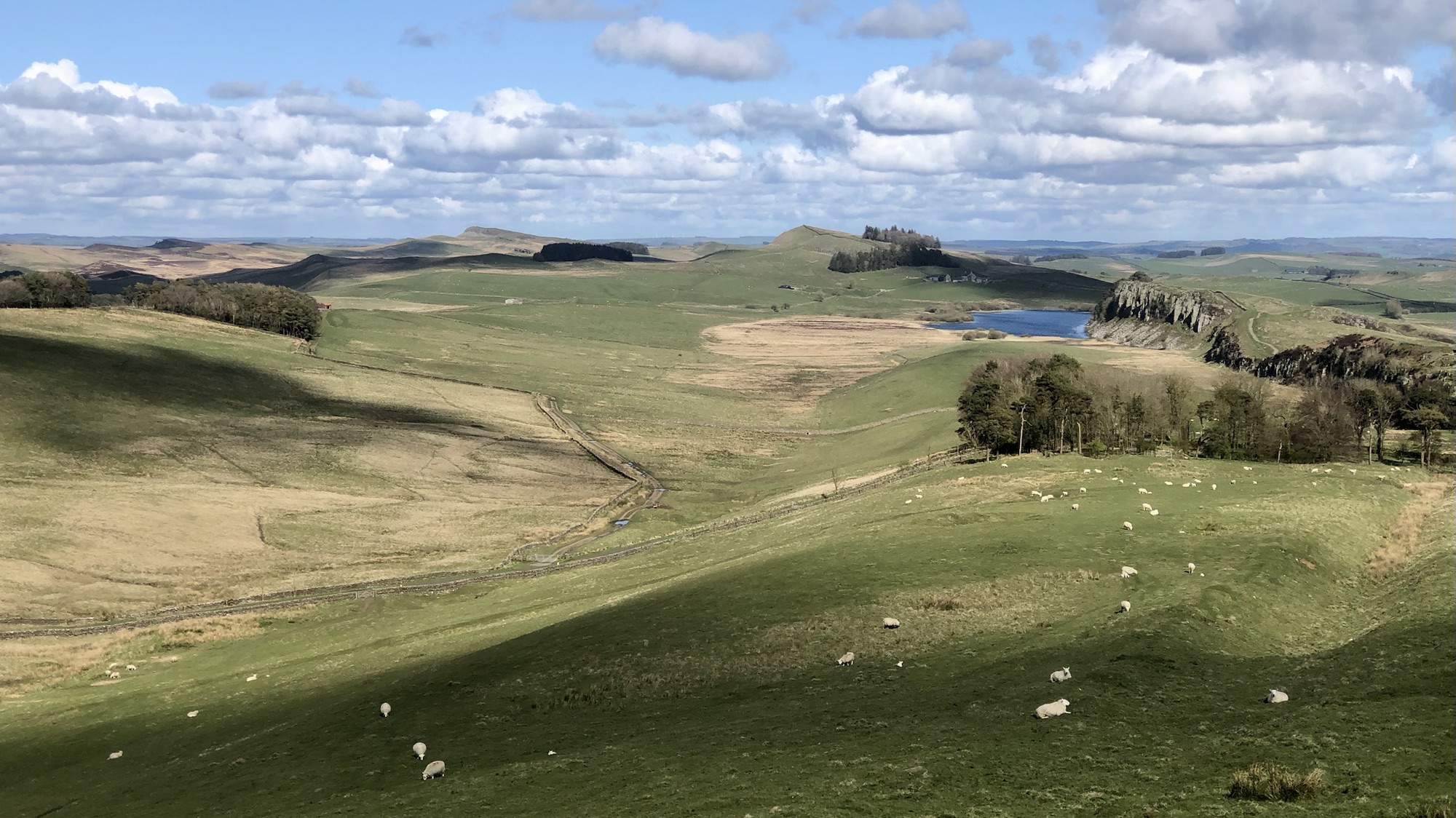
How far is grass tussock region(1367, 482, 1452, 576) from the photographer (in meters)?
46.0

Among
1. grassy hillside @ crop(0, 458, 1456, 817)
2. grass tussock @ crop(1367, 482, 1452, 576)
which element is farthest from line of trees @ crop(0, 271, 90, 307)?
grass tussock @ crop(1367, 482, 1452, 576)

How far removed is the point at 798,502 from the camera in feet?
317

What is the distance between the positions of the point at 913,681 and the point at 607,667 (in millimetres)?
13526

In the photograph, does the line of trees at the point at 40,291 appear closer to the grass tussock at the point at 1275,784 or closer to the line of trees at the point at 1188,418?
the line of trees at the point at 1188,418

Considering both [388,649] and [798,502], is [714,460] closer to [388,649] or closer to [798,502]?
[798,502]

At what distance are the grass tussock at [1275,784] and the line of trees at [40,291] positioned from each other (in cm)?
21883

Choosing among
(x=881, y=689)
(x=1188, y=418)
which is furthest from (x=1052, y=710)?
(x=1188, y=418)

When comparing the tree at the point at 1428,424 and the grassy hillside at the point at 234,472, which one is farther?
the tree at the point at 1428,424

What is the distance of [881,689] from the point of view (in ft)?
113

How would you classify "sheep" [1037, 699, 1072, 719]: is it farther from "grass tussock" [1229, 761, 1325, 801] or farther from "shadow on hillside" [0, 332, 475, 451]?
"shadow on hillside" [0, 332, 475, 451]

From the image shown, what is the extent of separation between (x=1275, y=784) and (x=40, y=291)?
734 ft

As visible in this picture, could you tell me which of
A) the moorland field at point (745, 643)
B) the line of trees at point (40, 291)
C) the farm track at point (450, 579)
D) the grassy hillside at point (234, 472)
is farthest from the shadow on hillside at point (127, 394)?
the line of trees at point (40, 291)

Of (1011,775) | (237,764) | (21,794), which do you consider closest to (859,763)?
(1011,775)

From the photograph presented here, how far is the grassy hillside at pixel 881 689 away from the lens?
25.6 metres
